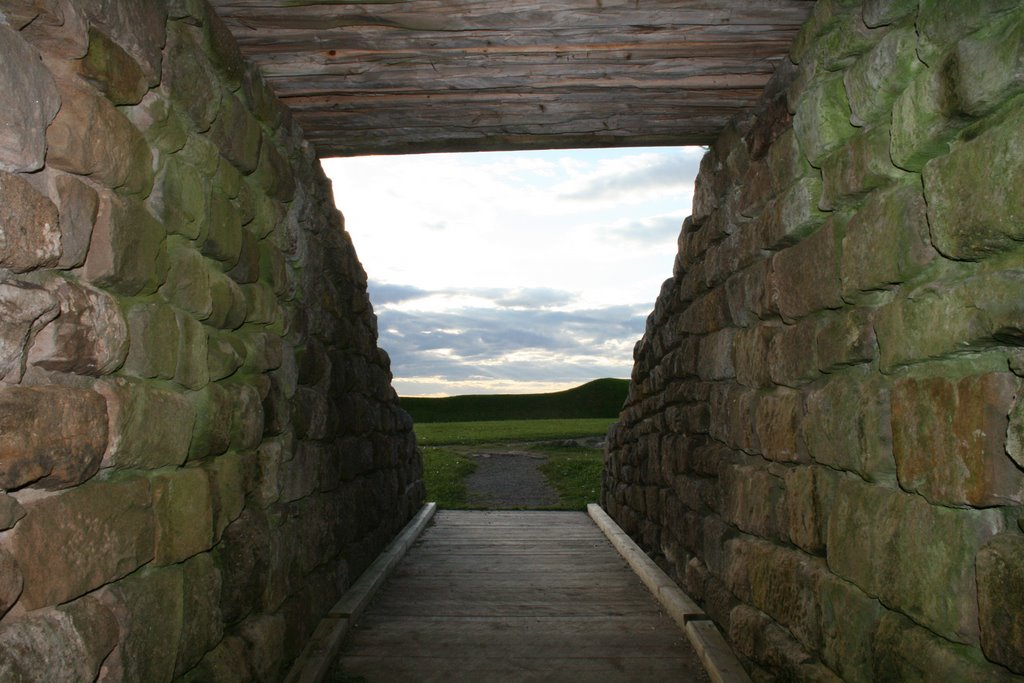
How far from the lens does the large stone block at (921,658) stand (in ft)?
6.22

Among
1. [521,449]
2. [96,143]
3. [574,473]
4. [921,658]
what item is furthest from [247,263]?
[521,449]

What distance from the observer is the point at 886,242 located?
2.36 metres

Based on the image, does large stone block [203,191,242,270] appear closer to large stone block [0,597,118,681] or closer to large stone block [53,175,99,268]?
large stone block [53,175,99,268]

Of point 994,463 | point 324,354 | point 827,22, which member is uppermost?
point 827,22

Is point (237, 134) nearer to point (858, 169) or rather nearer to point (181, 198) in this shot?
point (181, 198)

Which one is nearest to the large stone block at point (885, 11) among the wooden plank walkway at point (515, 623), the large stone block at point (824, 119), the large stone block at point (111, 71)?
the large stone block at point (824, 119)

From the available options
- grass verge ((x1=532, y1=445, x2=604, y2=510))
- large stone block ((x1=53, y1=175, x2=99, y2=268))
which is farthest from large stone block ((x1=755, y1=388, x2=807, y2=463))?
grass verge ((x1=532, y1=445, x2=604, y2=510))

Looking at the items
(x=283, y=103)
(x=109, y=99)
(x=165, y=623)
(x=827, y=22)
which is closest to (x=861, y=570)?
(x=827, y=22)

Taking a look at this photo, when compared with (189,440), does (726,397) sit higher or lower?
higher

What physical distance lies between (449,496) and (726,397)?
25.2 ft

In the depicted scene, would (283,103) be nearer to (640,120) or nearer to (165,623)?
(640,120)

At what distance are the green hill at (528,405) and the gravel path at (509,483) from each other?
707 inches

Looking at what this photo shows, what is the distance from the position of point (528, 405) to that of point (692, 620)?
3212cm

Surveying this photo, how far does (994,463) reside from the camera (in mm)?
1839
